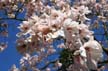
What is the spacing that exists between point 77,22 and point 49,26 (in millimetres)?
287

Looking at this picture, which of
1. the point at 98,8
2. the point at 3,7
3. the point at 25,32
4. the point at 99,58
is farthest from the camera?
the point at 98,8

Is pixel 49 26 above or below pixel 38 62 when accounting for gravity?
above

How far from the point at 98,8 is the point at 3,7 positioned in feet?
11.3

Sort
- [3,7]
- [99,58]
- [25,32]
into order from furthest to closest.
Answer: [3,7], [25,32], [99,58]

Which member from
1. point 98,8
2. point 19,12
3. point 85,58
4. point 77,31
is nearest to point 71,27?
point 77,31

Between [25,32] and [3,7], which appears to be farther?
[3,7]

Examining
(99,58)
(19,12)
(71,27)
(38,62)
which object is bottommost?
(38,62)

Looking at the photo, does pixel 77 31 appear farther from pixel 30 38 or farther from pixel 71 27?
pixel 30 38

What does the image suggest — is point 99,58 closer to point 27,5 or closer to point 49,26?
point 49,26

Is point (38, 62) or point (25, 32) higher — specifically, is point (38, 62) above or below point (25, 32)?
below

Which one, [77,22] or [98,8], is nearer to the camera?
[77,22]

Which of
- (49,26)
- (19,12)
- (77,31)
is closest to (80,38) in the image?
(77,31)

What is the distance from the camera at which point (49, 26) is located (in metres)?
3.83

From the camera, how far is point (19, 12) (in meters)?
9.66
